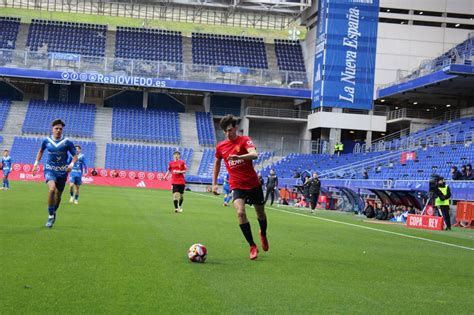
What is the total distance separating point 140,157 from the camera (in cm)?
6022

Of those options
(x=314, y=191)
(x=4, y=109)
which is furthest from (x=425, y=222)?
(x=4, y=109)

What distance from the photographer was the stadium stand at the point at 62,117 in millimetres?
61219

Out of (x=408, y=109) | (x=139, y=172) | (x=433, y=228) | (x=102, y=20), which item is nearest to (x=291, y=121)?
(x=408, y=109)

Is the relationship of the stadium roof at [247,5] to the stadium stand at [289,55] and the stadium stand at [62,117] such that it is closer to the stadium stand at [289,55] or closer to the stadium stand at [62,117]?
the stadium stand at [289,55]

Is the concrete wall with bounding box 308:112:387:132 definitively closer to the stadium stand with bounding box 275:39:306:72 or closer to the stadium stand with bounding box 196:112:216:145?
the stadium stand with bounding box 275:39:306:72

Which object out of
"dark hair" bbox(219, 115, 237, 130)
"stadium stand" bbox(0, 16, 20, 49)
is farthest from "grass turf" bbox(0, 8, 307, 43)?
"dark hair" bbox(219, 115, 237, 130)

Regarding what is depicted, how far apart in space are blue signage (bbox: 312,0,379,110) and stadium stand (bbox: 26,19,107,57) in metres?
21.8

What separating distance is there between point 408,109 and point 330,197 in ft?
70.8

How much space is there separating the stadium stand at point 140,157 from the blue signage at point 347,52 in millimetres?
13739

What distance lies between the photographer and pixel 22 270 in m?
8.04

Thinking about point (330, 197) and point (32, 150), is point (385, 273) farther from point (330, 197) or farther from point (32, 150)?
point (32, 150)

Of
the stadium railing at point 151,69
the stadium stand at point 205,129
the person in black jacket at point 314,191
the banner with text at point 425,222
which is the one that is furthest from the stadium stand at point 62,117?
the banner with text at point 425,222

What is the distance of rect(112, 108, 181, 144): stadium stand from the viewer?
6244 cm

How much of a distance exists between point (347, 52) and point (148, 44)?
20.6 m
